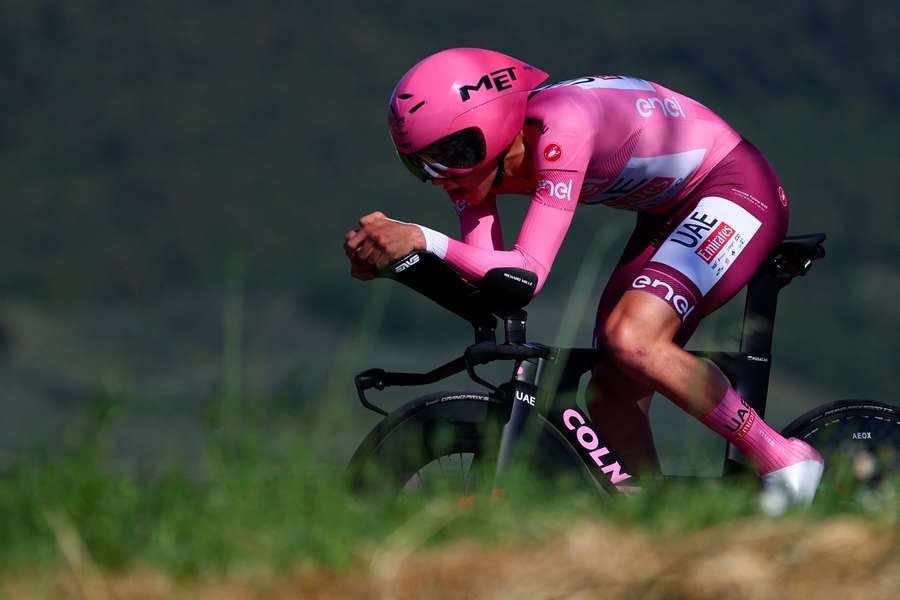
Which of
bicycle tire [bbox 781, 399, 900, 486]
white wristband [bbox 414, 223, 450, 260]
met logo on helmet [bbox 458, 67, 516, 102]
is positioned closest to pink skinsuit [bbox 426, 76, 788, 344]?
white wristband [bbox 414, 223, 450, 260]

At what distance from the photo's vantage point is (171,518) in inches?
116

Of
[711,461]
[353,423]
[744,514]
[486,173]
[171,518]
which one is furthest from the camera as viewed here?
[486,173]

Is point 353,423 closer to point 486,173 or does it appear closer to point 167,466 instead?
point 167,466

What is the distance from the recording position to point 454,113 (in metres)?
4.61

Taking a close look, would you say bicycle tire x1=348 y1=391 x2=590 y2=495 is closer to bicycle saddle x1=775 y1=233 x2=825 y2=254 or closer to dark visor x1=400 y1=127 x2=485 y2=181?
dark visor x1=400 y1=127 x2=485 y2=181

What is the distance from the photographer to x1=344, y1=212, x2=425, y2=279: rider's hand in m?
4.22

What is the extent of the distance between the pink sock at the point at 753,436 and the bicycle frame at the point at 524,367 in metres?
0.09

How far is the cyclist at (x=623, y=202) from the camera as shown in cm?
439

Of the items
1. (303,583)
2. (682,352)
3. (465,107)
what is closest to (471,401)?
(682,352)

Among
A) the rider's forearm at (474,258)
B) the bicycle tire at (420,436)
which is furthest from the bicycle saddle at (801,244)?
the bicycle tire at (420,436)

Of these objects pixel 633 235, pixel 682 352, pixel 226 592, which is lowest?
pixel 226 592

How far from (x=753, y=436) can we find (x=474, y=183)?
1.36 metres

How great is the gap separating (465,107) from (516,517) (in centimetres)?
202

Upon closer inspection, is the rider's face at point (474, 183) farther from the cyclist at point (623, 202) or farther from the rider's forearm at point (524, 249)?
the rider's forearm at point (524, 249)
